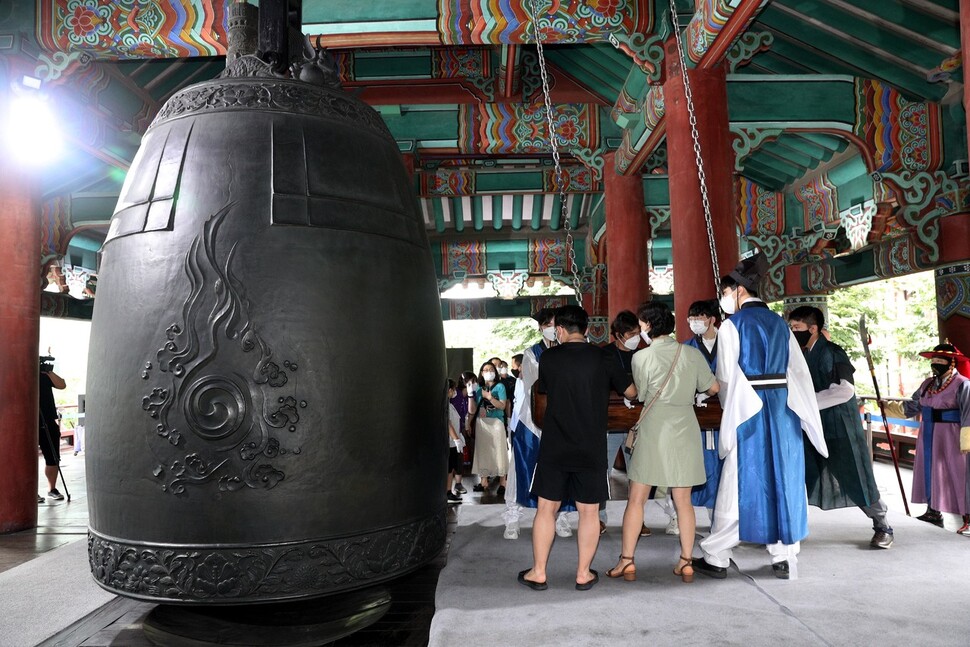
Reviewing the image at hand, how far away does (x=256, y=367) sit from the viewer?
1.70 meters

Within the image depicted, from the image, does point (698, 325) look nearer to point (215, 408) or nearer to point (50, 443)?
point (215, 408)

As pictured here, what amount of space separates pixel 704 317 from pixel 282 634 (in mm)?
2719

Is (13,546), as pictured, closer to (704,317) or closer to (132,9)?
(132,9)

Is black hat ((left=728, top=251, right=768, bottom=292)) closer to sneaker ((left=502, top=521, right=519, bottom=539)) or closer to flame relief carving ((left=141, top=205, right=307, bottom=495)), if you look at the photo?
sneaker ((left=502, top=521, right=519, bottom=539))

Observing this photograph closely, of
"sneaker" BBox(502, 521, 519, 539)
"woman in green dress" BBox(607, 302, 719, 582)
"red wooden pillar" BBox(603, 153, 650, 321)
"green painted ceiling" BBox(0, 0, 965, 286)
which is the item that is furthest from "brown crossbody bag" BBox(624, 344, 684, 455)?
"red wooden pillar" BBox(603, 153, 650, 321)

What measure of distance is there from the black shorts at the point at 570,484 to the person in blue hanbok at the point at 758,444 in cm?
68

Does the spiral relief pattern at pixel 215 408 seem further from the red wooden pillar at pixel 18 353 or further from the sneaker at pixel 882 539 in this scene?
the red wooden pillar at pixel 18 353

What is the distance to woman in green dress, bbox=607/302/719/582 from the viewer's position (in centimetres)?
329

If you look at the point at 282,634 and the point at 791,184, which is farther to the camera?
the point at 791,184

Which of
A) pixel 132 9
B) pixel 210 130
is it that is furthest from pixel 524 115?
pixel 210 130

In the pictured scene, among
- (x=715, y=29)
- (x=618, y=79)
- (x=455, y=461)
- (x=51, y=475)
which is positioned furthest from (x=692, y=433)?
(x=51, y=475)

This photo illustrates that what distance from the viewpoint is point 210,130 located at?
1875 mm

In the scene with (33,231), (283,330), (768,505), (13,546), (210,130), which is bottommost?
(13,546)

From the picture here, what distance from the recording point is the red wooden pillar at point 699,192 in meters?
5.37
